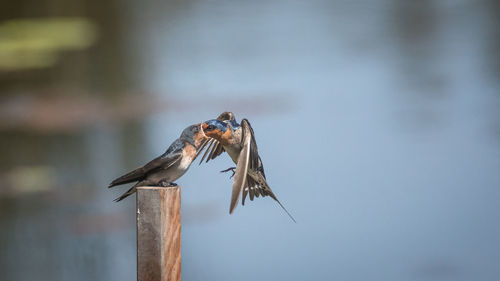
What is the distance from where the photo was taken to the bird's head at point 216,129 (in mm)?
1215

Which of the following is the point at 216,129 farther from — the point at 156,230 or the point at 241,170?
the point at 156,230

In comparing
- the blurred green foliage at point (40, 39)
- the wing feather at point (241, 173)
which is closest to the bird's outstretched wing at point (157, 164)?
the wing feather at point (241, 173)

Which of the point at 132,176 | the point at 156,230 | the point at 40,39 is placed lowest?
the point at 156,230

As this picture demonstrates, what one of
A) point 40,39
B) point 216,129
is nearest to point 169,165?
point 216,129

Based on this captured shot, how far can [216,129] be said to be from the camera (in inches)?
48.3

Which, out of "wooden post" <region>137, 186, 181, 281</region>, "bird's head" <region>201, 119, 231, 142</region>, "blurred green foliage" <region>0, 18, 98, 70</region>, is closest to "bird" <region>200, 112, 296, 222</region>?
"bird's head" <region>201, 119, 231, 142</region>

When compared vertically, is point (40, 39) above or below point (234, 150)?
above

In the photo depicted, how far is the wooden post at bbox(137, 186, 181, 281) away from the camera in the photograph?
44.6 inches

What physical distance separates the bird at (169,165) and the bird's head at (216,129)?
3 cm

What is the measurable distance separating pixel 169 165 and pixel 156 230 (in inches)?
→ 4.8

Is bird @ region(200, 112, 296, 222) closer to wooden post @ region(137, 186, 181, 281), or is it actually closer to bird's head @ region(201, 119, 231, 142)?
bird's head @ region(201, 119, 231, 142)

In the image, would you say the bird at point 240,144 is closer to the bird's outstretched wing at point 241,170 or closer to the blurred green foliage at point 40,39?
the bird's outstretched wing at point 241,170

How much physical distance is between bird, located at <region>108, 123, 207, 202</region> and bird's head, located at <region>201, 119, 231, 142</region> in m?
0.03

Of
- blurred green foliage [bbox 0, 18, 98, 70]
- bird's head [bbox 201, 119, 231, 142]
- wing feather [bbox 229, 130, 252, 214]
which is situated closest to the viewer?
wing feather [bbox 229, 130, 252, 214]
